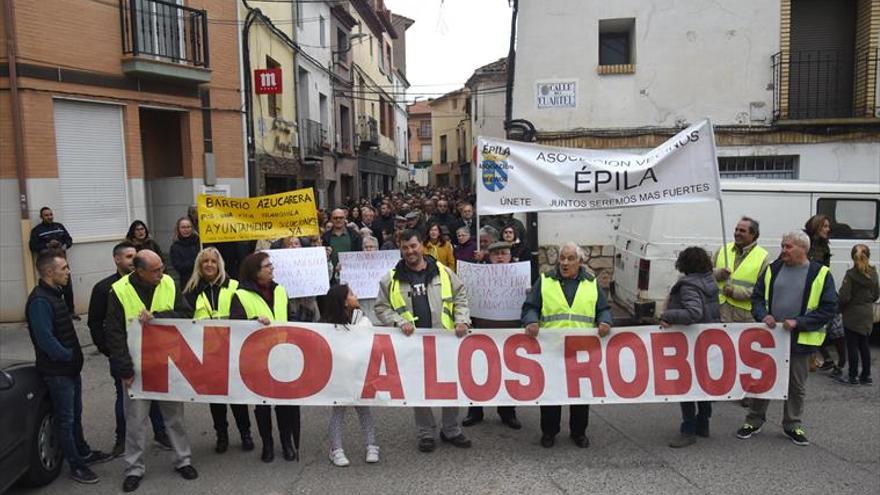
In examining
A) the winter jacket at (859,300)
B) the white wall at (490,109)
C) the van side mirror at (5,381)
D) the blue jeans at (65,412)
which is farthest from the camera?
the white wall at (490,109)

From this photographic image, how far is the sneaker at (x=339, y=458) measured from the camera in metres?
4.83

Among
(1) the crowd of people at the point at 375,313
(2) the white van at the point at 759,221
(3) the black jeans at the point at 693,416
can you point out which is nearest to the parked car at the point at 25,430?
(1) the crowd of people at the point at 375,313

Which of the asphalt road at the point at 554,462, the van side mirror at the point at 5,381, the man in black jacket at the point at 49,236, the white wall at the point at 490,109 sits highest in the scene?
the white wall at the point at 490,109

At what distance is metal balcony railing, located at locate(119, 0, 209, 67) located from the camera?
38.3 feet

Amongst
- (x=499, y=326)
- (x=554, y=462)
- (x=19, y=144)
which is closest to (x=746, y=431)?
(x=554, y=462)

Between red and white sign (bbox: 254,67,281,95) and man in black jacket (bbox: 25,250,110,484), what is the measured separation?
37.2 feet

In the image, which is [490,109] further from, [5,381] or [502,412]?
[5,381]

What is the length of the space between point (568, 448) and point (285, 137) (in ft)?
48.8

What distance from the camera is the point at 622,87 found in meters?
12.3

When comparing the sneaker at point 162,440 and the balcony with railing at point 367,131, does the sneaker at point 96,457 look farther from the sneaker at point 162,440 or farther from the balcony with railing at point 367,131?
the balcony with railing at point 367,131

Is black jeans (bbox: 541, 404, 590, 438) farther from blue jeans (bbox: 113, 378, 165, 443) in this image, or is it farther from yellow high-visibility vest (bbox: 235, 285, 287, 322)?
blue jeans (bbox: 113, 378, 165, 443)

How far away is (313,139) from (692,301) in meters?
17.7

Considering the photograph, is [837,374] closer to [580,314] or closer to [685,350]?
[685,350]

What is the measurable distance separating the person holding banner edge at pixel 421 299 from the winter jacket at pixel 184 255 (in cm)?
399
